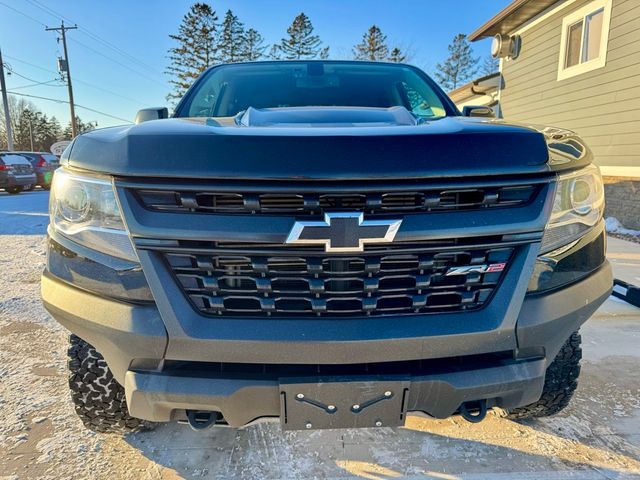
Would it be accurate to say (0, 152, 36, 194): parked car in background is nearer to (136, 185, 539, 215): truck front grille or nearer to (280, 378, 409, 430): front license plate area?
(136, 185, 539, 215): truck front grille

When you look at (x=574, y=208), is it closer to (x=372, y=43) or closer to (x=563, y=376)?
(x=563, y=376)

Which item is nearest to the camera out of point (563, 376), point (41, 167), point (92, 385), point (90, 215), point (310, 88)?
point (90, 215)

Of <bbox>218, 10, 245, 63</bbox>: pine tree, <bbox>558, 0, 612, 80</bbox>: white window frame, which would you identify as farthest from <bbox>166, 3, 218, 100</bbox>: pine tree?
<bbox>558, 0, 612, 80</bbox>: white window frame

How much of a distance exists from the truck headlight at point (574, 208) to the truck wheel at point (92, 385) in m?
1.59

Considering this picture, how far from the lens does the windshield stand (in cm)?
264

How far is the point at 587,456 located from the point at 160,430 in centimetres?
185

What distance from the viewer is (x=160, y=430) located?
1.94 m

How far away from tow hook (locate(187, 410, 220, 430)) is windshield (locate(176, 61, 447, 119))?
177 cm

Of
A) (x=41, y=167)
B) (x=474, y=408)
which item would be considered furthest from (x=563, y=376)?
(x=41, y=167)

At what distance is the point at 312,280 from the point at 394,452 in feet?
3.25

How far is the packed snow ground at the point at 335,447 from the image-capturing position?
1.68 metres

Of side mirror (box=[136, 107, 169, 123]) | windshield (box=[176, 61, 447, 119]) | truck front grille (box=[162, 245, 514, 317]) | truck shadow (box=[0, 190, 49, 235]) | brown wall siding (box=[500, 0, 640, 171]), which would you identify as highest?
brown wall siding (box=[500, 0, 640, 171])

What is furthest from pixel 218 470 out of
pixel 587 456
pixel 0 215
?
pixel 0 215

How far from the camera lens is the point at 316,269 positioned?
1.25 m
